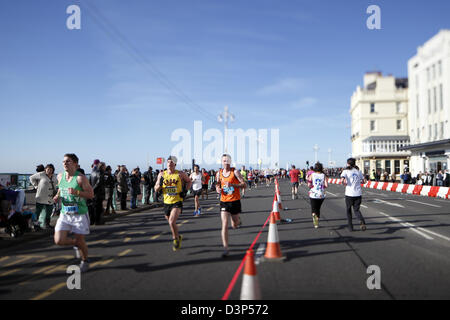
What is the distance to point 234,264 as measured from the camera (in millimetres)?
6336

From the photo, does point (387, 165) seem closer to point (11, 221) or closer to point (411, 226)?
point (411, 226)

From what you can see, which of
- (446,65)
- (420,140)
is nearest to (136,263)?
(446,65)

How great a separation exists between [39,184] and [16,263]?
422 cm

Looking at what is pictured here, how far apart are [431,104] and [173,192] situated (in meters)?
46.9

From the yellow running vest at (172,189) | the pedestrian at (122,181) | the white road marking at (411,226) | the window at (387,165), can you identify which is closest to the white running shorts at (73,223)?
the yellow running vest at (172,189)

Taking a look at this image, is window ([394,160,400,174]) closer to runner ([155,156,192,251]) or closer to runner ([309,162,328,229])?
runner ([309,162,328,229])

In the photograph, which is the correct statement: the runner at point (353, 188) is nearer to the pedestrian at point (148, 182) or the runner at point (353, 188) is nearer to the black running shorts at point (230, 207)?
the black running shorts at point (230, 207)

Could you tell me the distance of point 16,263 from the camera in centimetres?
682

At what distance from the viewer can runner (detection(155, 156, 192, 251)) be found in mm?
7676

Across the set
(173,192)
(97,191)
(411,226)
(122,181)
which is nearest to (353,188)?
(411,226)

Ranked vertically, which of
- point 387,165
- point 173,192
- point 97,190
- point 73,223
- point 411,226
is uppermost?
point 387,165

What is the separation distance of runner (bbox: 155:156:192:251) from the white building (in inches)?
1570

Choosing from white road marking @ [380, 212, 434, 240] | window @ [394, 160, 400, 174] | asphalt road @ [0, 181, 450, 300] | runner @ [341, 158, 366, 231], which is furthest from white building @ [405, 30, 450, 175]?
asphalt road @ [0, 181, 450, 300]
